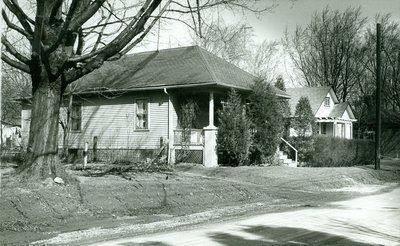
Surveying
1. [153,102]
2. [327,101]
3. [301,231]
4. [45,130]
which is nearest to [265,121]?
[153,102]

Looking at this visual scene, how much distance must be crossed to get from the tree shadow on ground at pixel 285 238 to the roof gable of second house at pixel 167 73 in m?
14.1

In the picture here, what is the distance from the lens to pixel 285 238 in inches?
326

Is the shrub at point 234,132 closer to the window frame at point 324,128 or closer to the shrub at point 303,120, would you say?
the shrub at point 303,120

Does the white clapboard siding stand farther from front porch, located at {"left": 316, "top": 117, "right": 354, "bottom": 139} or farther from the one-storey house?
front porch, located at {"left": 316, "top": 117, "right": 354, "bottom": 139}

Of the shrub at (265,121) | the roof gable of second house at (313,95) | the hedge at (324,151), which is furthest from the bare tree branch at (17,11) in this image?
the roof gable of second house at (313,95)

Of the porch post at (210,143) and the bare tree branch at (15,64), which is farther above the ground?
the bare tree branch at (15,64)

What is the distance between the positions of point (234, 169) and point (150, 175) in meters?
5.87

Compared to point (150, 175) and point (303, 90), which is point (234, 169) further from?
point (303, 90)

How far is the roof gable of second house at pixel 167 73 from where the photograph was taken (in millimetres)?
24062

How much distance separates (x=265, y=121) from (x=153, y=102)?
229 inches

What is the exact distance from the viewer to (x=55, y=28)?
1269 centimetres

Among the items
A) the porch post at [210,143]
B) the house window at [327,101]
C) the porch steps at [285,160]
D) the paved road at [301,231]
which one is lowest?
the paved road at [301,231]

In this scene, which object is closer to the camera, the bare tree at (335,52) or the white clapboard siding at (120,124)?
the white clapboard siding at (120,124)

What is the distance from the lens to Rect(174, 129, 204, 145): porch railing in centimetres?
2364
